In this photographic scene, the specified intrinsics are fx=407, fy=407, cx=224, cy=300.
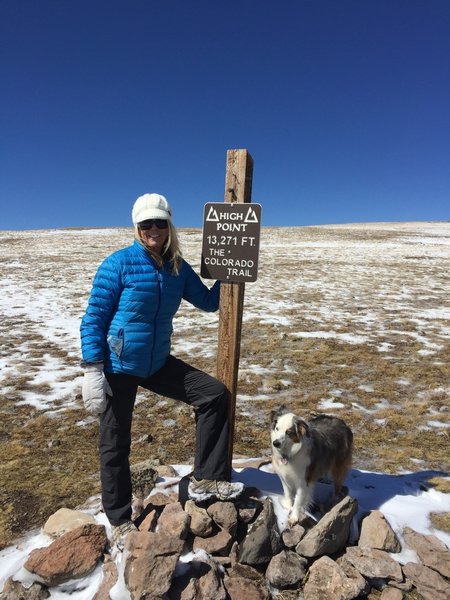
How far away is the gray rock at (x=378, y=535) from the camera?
11.8 feet

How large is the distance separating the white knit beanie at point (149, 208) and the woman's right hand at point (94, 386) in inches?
53.5

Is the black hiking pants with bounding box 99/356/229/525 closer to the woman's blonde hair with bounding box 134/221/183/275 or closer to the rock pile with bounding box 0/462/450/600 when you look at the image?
the rock pile with bounding box 0/462/450/600

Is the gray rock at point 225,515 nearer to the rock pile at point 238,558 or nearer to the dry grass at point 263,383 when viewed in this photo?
the rock pile at point 238,558

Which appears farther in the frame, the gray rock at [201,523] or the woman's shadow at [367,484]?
Answer: the woman's shadow at [367,484]

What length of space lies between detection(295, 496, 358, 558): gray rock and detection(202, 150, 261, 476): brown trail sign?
105 cm

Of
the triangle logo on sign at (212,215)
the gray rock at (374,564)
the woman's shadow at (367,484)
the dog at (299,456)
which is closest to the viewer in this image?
the gray rock at (374,564)

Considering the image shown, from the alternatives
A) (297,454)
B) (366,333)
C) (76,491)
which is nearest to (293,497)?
(297,454)

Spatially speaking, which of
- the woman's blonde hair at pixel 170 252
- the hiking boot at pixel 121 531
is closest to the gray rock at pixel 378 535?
the hiking boot at pixel 121 531

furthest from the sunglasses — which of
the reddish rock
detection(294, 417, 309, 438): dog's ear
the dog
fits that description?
the reddish rock

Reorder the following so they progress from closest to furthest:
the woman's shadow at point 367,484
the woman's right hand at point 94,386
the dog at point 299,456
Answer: the woman's right hand at point 94,386
the dog at point 299,456
the woman's shadow at point 367,484

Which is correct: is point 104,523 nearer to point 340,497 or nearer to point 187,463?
point 187,463

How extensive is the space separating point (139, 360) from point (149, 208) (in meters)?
1.37

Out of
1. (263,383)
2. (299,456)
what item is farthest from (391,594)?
(263,383)

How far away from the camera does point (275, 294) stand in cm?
1681
